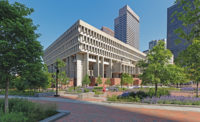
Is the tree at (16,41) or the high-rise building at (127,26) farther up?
the high-rise building at (127,26)

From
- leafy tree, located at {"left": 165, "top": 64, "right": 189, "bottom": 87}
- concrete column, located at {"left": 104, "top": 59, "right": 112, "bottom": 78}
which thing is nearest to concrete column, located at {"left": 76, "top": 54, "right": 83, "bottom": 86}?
concrete column, located at {"left": 104, "top": 59, "right": 112, "bottom": 78}

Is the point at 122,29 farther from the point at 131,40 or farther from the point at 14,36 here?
the point at 14,36

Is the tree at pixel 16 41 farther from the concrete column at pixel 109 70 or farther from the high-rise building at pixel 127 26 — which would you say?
the high-rise building at pixel 127 26

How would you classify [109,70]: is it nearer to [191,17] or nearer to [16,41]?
[16,41]

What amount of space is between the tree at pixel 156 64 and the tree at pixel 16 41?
1056 centimetres

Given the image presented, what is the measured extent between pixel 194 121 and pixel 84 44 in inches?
1650

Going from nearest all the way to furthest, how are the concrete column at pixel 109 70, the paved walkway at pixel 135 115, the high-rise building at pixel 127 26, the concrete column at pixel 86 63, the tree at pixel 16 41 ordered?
the tree at pixel 16 41 → the paved walkway at pixel 135 115 → the concrete column at pixel 86 63 → the concrete column at pixel 109 70 → the high-rise building at pixel 127 26

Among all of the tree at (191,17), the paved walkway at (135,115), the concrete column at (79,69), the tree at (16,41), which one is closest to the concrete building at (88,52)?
the concrete column at (79,69)

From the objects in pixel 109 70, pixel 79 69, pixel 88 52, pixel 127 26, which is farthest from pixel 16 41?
pixel 127 26

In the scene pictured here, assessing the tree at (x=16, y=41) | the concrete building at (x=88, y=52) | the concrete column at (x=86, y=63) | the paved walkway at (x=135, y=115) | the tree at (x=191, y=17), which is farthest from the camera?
the concrete column at (x=86, y=63)

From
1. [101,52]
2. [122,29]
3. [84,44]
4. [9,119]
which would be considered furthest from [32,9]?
[122,29]

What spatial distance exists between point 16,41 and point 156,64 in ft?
40.4

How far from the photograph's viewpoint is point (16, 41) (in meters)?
5.91

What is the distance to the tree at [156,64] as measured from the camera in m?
11.6
